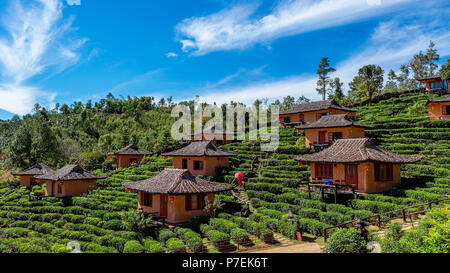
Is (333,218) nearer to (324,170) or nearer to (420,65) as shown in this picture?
(324,170)

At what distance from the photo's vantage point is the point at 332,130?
117 ft

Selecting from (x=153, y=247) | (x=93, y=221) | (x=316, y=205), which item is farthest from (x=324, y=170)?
(x=93, y=221)

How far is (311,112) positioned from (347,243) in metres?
38.5

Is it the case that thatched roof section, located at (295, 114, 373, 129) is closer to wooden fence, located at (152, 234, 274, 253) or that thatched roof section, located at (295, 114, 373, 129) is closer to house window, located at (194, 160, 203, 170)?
house window, located at (194, 160, 203, 170)

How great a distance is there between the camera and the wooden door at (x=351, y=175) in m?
23.2

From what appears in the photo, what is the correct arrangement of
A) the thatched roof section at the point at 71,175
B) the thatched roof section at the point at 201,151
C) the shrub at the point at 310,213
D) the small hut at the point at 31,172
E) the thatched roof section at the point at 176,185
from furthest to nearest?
the small hut at the point at 31,172 → the thatched roof section at the point at 201,151 → the thatched roof section at the point at 71,175 → the thatched roof section at the point at 176,185 → the shrub at the point at 310,213

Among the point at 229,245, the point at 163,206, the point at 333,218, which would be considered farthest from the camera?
the point at 163,206

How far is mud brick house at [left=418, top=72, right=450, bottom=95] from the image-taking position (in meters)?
50.4

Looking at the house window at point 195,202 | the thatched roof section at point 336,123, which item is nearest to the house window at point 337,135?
the thatched roof section at point 336,123

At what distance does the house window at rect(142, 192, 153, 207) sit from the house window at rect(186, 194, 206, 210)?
149 inches

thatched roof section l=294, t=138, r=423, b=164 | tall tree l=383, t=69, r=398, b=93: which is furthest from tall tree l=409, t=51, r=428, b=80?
thatched roof section l=294, t=138, r=423, b=164

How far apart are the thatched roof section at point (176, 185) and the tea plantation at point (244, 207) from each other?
85.5 inches

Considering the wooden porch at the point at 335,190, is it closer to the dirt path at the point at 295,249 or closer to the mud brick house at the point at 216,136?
the dirt path at the point at 295,249
